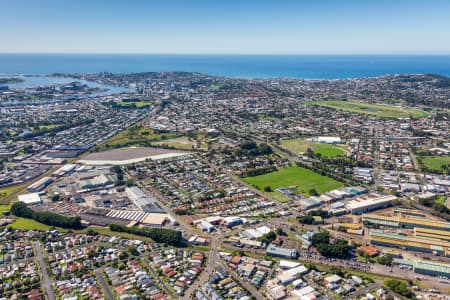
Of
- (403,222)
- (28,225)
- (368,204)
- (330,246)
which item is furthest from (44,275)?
(403,222)

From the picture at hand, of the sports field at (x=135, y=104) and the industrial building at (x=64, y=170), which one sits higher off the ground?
the sports field at (x=135, y=104)

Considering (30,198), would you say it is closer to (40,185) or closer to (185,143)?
(40,185)

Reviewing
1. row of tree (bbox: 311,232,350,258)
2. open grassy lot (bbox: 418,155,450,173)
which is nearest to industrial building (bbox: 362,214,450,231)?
row of tree (bbox: 311,232,350,258)

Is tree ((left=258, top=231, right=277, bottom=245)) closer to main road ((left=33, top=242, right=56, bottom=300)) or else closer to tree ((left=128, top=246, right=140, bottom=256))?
tree ((left=128, top=246, right=140, bottom=256))

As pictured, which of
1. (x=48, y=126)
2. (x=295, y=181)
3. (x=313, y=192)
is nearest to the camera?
(x=313, y=192)

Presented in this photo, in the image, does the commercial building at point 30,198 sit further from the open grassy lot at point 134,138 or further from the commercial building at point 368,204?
the commercial building at point 368,204

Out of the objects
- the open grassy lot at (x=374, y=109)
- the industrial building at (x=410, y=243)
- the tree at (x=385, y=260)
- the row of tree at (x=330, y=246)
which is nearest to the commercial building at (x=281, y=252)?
the row of tree at (x=330, y=246)
